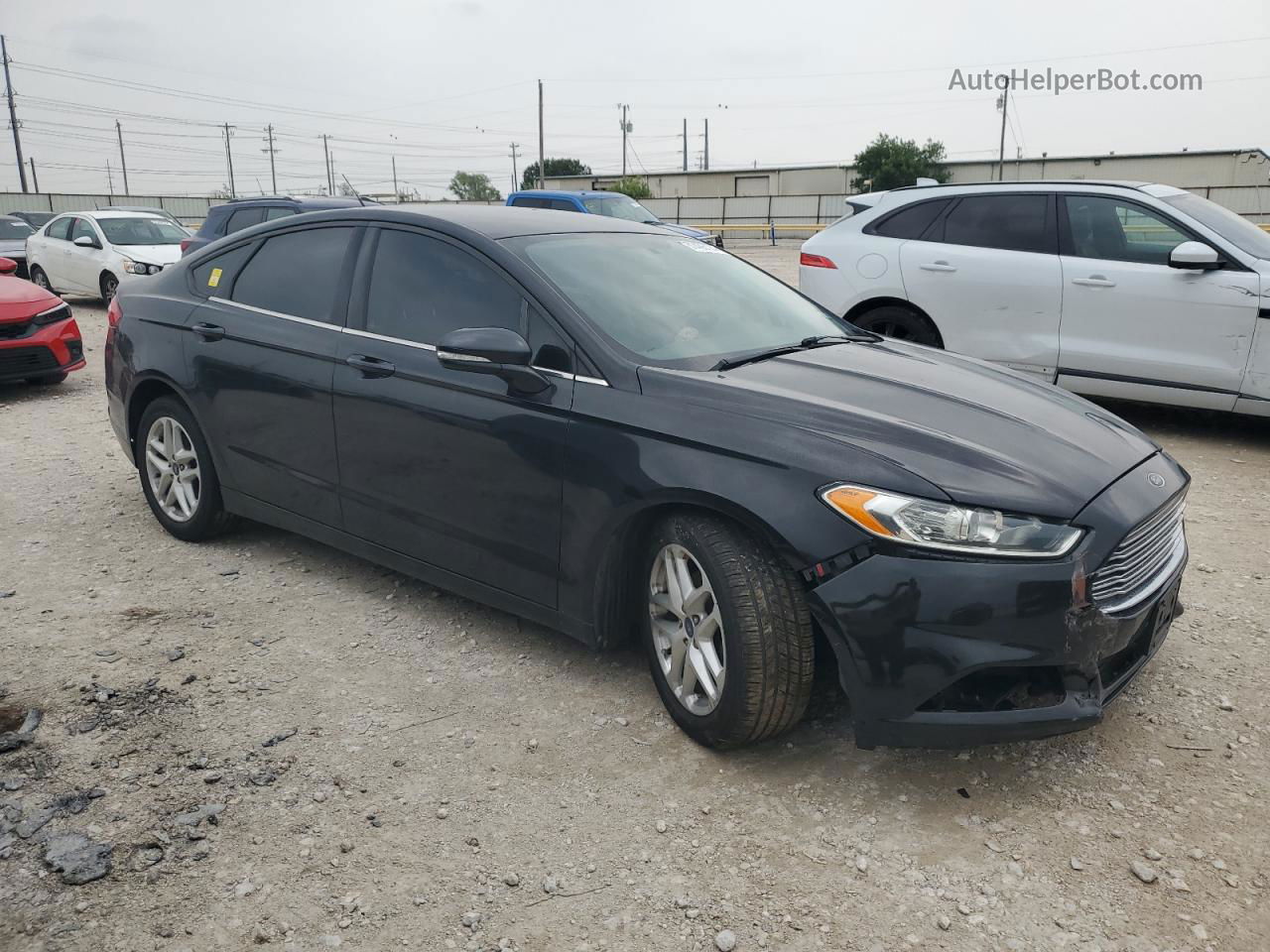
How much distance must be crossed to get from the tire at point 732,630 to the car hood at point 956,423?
0.36m

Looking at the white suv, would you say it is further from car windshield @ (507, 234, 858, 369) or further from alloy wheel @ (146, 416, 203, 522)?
alloy wheel @ (146, 416, 203, 522)

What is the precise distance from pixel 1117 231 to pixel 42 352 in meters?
8.47

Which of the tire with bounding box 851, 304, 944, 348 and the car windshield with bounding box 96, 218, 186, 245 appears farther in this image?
the car windshield with bounding box 96, 218, 186, 245

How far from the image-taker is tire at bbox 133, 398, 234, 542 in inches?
184

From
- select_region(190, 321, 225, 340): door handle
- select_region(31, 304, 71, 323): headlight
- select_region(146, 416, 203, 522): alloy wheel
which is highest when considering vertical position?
select_region(190, 321, 225, 340): door handle

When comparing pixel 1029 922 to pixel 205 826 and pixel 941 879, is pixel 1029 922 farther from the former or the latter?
pixel 205 826

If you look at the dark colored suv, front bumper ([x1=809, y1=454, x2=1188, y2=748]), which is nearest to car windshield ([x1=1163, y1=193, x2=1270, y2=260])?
front bumper ([x1=809, y1=454, x2=1188, y2=748])

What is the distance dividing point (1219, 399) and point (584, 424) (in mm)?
5069

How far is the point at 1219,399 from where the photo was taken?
6.43m

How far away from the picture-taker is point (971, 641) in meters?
2.59

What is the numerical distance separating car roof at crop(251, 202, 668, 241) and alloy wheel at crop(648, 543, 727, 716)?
4.69 feet

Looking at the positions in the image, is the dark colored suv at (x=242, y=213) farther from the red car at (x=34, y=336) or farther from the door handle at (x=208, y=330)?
the door handle at (x=208, y=330)

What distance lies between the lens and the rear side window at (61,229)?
49.0 ft

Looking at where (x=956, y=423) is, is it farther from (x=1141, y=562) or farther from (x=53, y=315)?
(x=53, y=315)
